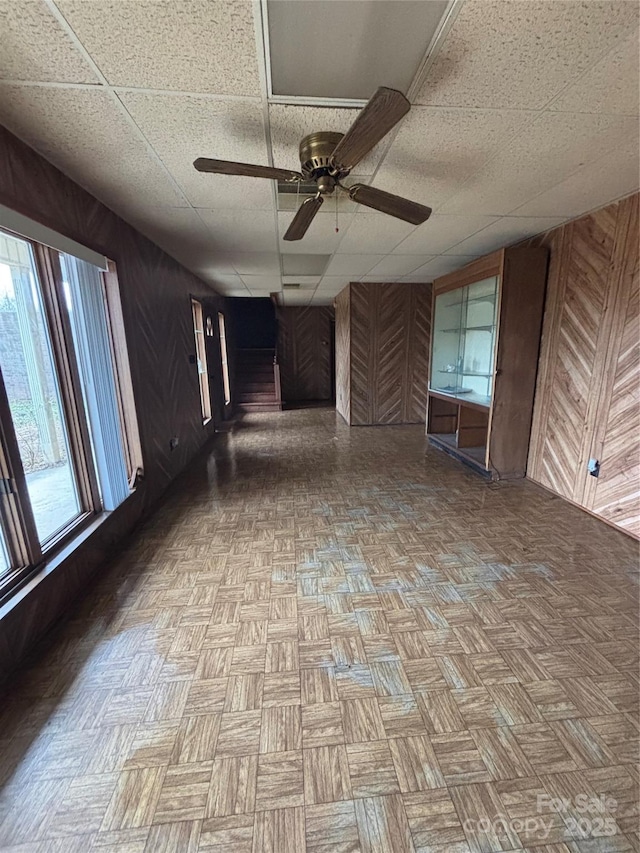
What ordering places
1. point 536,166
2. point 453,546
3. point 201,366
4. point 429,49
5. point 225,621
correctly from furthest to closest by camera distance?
point 201,366
point 453,546
point 536,166
point 225,621
point 429,49

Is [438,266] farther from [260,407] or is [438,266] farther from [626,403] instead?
[260,407]

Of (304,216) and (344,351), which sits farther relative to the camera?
(344,351)

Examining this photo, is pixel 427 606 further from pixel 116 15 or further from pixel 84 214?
pixel 84 214

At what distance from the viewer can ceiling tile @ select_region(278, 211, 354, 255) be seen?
2.78m

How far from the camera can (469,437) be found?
4.52 metres

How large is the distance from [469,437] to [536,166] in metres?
3.09

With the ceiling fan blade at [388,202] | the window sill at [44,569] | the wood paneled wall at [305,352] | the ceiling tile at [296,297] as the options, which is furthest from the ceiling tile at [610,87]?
the wood paneled wall at [305,352]

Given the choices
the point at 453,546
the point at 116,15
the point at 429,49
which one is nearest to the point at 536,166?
the point at 429,49

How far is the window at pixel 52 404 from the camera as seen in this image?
168cm

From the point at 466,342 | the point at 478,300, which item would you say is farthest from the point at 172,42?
the point at 466,342

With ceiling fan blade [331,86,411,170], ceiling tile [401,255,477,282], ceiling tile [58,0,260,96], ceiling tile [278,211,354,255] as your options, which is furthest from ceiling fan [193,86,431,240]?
ceiling tile [401,255,477,282]

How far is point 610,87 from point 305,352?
8212 mm

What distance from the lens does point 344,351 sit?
6.58 m

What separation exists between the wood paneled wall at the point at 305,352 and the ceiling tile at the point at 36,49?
7893 mm
